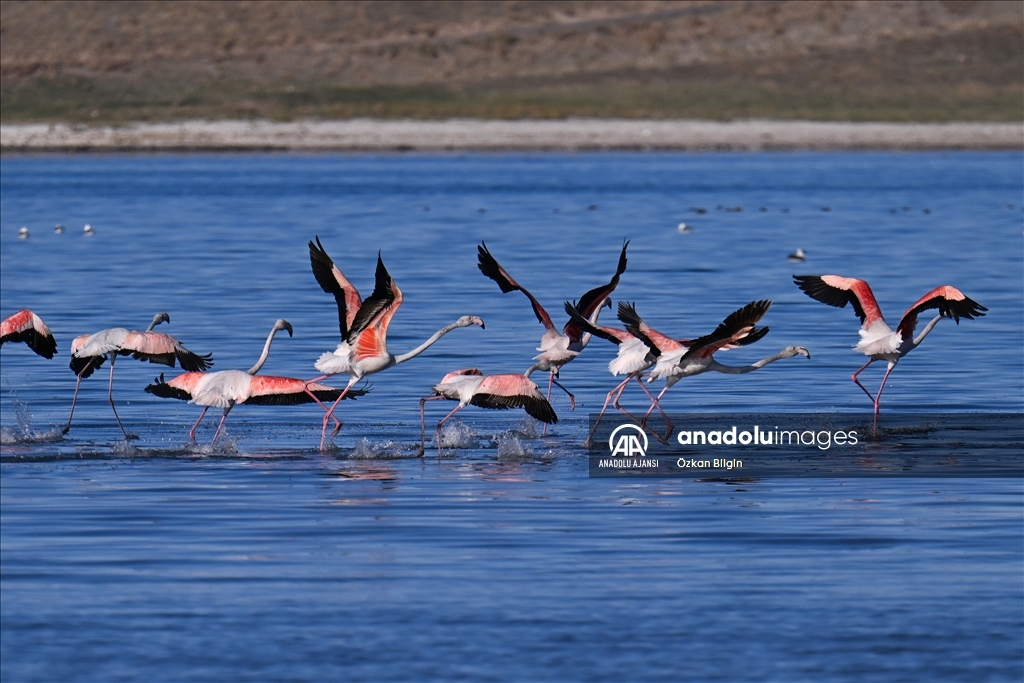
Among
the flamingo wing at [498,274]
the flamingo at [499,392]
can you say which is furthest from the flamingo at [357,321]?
the flamingo at [499,392]

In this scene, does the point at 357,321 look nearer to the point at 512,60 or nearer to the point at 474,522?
the point at 474,522

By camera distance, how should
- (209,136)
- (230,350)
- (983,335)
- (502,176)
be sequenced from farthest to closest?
(209,136)
(502,176)
(983,335)
(230,350)

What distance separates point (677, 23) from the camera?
325 feet

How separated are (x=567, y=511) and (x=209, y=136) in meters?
58.8

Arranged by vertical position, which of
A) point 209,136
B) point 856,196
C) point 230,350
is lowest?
point 230,350

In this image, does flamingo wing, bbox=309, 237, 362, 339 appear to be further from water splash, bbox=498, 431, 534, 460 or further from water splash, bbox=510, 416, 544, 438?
water splash, bbox=510, 416, 544, 438

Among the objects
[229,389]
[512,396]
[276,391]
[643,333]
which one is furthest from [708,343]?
[229,389]

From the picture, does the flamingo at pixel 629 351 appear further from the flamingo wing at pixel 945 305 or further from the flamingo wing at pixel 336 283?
the flamingo wing at pixel 945 305

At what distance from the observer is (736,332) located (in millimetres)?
12750

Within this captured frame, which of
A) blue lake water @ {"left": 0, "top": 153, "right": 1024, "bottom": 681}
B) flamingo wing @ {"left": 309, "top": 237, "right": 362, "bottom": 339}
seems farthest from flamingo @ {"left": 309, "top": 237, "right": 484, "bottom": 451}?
blue lake water @ {"left": 0, "top": 153, "right": 1024, "bottom": 681}

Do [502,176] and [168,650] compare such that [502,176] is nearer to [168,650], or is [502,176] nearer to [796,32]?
[796,32]

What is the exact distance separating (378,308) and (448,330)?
0.69m

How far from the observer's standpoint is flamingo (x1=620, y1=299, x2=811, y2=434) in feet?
41.1

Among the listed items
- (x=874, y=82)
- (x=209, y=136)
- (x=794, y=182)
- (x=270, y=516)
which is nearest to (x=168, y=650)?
(x=270, y=516)
